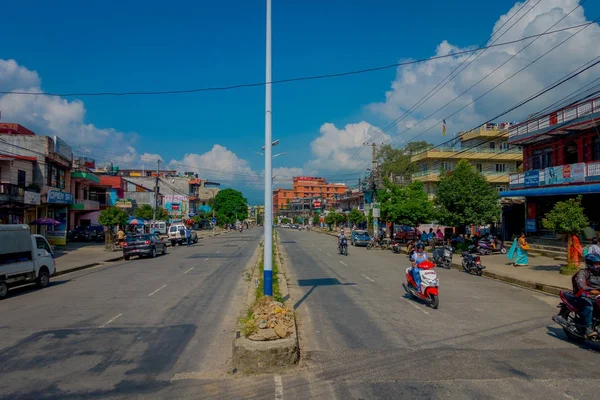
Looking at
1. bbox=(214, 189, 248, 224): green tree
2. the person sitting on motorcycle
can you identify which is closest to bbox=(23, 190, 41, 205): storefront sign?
the person sitting on motorcycle

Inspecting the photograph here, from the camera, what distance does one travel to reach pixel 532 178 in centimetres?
2845

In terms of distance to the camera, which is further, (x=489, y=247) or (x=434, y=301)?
(x=489, y=247)

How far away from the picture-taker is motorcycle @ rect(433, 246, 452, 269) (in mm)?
22766

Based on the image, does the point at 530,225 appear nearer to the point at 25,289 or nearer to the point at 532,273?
the point at 532,273

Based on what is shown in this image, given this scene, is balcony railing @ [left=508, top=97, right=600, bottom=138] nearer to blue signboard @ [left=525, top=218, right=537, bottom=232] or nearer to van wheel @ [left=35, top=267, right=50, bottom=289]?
blue signboard @ [left=525, top=218, right=537, bottom=232]

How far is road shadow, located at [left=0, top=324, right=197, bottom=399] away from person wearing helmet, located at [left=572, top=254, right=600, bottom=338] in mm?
6824

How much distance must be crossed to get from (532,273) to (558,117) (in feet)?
39.5

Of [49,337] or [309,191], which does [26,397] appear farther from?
[309,191]

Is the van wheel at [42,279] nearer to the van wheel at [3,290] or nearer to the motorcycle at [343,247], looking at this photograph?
the van wheel at [3,290]

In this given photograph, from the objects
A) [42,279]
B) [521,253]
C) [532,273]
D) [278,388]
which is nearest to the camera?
[278,388]

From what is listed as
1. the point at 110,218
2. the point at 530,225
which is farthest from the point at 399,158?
the point at 110,218

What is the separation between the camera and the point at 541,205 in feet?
97.7

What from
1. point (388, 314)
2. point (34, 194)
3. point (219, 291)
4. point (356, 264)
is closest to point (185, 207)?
point (34, 194)

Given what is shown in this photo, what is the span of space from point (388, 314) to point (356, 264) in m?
13.4
